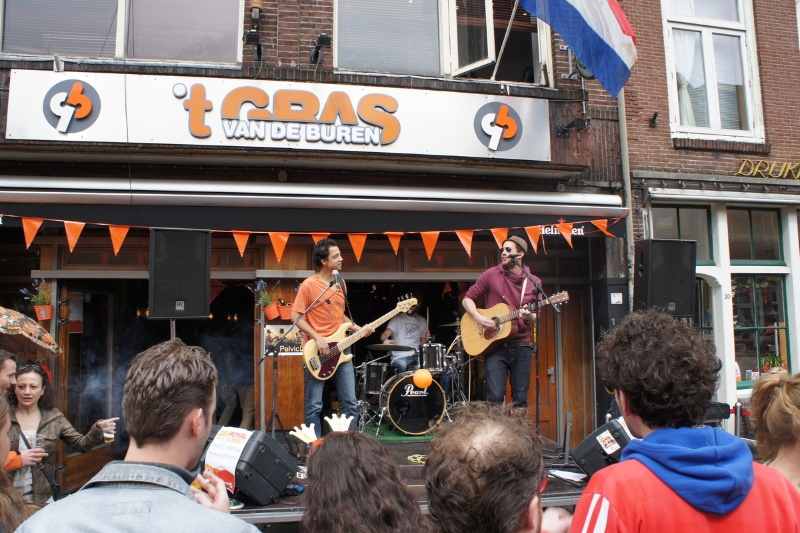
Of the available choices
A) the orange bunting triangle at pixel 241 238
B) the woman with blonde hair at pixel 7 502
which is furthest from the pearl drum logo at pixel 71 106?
the woman with blonde hair at pixel 7 502

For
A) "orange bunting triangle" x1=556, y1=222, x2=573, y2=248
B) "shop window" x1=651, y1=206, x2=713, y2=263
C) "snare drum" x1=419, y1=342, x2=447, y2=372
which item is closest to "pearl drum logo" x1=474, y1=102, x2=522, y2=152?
"orange bunting triangle" x1=556, y1=222, x2=573, y2=248

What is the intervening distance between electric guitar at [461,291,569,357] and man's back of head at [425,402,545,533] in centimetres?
390

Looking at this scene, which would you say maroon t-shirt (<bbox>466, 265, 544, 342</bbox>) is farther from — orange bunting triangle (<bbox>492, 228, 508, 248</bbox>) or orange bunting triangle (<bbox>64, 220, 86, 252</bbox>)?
orange bunting triangle (<bbox>64, 220, 86, 252</bbox>)

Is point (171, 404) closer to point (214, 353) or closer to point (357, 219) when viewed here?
point (357, 219)

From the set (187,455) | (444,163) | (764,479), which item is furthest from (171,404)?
(444,163)

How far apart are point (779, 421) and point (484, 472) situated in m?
1.38

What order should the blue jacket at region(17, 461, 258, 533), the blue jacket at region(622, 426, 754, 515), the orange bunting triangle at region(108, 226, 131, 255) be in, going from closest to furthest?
the blue jacket at region(17, 461, 258, 533), the blue jacket at region(622, 426, 754, 515), the orange bunting triangle at region(108, 226, 131, 255)

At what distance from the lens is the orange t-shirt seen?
5449 mm

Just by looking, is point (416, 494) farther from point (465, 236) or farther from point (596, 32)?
point (596, 32)

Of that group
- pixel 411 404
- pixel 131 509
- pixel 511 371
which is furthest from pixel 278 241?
pixel 131 509

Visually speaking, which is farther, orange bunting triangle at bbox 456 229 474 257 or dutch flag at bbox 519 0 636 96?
orange bunting triangle at bbox 456 229 474 257

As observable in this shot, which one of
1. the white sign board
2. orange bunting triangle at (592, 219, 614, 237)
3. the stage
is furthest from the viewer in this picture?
orange bunting triangle at (592, 219, 614, 237)

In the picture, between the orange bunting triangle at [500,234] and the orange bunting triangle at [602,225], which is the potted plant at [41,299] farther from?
the orange bunting triangle at [602,225]

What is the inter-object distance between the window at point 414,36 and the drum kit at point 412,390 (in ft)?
11.4
